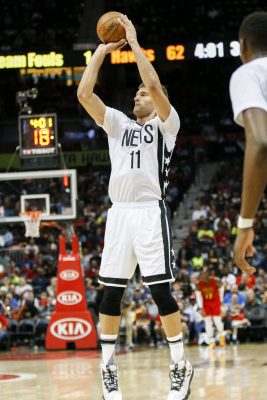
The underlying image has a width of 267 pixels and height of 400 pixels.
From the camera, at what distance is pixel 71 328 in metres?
15.5

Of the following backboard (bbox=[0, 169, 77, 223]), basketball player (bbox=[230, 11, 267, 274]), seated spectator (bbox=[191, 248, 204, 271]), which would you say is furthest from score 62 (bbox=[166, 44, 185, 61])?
basketball player (bbox=[230, 11, 267, 274])

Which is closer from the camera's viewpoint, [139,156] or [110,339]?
[110,339]

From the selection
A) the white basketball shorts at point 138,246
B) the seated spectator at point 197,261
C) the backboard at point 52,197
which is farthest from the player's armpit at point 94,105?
the seated spectator at point 197,261

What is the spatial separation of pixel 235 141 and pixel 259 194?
25110mm

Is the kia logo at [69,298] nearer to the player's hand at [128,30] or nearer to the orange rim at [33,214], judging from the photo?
the orange rim at [33,214]

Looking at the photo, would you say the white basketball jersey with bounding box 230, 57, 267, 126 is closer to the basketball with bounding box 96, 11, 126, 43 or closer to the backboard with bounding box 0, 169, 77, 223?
the basketball with bounding box 96, 11, 126, 43

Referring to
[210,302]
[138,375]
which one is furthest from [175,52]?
[138,375]

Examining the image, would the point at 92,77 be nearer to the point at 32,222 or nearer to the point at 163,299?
the point at 163,299

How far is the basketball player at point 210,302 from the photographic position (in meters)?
15.5

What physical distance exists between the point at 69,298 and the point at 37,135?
3.15 m

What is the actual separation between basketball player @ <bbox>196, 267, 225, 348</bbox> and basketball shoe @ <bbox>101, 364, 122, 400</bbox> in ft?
32.2

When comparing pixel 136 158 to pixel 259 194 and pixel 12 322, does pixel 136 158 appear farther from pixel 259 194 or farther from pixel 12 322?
pixel 12 322

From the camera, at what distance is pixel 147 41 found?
2344 centimetres

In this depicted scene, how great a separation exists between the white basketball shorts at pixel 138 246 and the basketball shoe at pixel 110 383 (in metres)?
0.54
